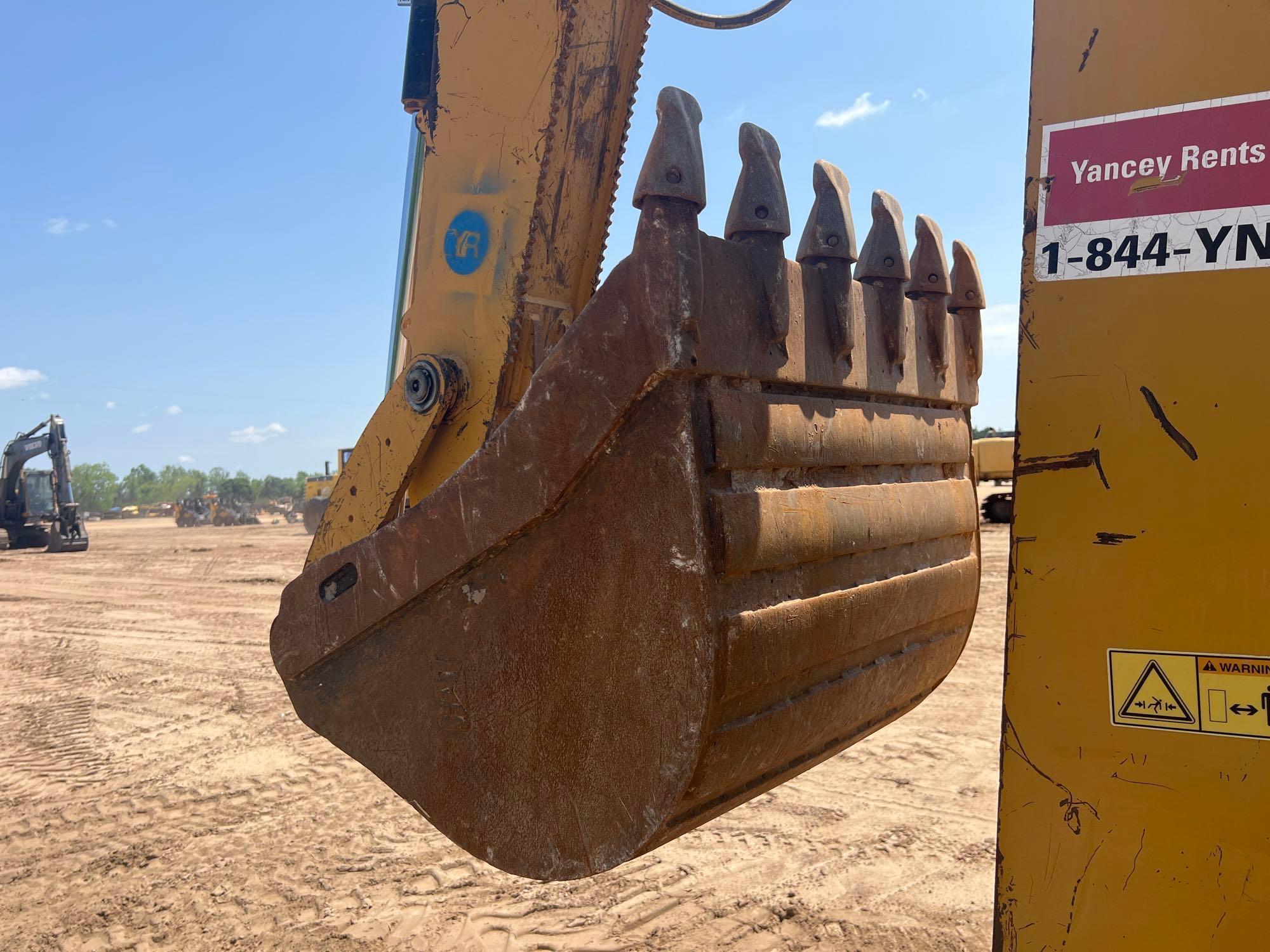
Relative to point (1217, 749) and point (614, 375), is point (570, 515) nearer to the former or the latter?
point (614, 375)

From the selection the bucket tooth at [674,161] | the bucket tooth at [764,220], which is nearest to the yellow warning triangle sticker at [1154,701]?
the bucket tooth at [764,220]

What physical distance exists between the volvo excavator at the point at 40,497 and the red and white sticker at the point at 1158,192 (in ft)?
79.8

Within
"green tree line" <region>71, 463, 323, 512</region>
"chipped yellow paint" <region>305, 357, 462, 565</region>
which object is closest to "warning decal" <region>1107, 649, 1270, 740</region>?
"chipped yellow paint" <region>305, 357, 462, 565</region>

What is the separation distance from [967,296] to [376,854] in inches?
124

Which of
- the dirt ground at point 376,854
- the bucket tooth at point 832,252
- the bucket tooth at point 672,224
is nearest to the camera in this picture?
the bucket tooth at point 672,224

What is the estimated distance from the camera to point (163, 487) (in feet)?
279

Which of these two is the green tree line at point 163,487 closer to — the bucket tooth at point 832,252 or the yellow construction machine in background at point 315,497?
the yellow construction machine in background at point 315,497

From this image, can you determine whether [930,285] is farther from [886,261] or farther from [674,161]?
[674,161]

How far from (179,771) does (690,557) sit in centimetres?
463

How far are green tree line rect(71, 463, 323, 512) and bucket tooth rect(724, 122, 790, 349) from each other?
65054 millimetres

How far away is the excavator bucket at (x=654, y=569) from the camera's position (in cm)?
143

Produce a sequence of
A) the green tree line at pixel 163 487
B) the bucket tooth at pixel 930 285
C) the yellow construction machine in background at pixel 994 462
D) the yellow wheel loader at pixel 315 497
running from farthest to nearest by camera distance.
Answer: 1. the green tree line at pixel 163 487
2. the yellow wheel loader at pixel 315 497
3. the yellow construction machine in background at pixel 994 462
4. the bucket tooth at pixel 930 285

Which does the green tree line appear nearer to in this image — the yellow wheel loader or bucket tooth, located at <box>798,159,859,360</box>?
the yellow wheel loader

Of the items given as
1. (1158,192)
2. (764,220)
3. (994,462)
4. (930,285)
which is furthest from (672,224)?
(994,462)
